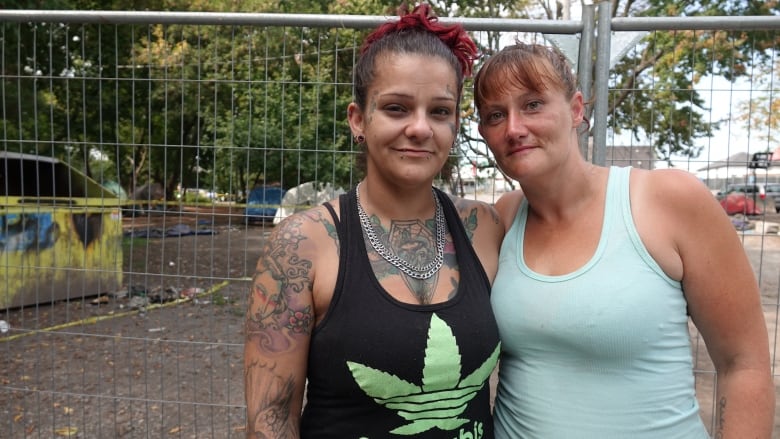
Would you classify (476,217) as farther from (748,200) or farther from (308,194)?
(748,200)

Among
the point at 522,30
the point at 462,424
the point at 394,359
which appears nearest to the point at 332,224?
the point at 394,359

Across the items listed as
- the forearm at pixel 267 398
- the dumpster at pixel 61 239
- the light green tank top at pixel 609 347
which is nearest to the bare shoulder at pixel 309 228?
the forearm at pixel 267 398

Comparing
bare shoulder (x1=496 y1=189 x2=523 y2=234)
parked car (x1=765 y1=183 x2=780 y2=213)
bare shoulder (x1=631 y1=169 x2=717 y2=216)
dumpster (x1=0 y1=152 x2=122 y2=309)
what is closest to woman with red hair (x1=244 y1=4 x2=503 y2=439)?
bare shoulder (x1=496 y1=189 x2=523 y2=234)

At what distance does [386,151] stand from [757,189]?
6.92 feet

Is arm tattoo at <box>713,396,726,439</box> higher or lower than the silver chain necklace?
lower

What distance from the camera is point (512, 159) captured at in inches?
62.4

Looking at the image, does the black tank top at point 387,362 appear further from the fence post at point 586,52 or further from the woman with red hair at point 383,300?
the fence post at point 586,52

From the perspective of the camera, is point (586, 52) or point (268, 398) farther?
point (586, 52)

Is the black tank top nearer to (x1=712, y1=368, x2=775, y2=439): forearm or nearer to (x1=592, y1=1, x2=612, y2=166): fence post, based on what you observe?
(x1=712, y1=368, x2=775, y2=439): forearm

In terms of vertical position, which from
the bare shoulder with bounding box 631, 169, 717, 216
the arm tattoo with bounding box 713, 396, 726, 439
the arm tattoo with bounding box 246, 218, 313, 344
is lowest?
the arm tattoo with bounding box 713, 396, 726, 439

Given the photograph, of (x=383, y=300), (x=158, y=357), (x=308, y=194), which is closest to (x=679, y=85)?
(x=308, y=194)

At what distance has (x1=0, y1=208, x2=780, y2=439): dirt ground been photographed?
307 centimetres

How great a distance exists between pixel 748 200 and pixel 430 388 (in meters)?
2.13

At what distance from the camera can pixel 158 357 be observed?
18.7 feet
